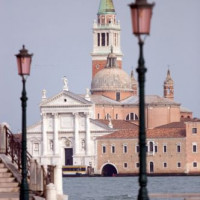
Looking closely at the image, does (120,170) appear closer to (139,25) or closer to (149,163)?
(149,163)

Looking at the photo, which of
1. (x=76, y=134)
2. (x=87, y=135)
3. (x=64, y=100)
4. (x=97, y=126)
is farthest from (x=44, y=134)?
(x=97, y=126)

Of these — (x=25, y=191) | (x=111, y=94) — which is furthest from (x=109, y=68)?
(x=25, y=191)

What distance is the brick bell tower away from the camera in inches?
6324

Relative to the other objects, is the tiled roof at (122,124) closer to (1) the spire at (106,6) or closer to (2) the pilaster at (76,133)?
(2) the pilaster at (76,133)

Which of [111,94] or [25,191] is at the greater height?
[111,94]

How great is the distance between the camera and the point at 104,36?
16238 centimetres

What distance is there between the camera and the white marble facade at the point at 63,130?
443ft

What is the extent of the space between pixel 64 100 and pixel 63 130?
322cm

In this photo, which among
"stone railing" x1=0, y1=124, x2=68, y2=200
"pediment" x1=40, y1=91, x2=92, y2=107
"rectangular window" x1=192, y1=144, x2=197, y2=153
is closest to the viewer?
"stone railing" x1=0, y1=124, x2=68, y2=200

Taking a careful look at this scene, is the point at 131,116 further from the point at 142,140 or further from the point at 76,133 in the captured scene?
the point at 142,140

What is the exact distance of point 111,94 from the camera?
501 ft

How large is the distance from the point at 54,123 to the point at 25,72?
112 metres

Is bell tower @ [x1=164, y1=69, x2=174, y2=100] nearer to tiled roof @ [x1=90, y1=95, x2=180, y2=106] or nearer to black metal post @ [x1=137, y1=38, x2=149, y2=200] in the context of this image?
tiled roof @ [x1=90, y1=95, x2=180, y2=106]

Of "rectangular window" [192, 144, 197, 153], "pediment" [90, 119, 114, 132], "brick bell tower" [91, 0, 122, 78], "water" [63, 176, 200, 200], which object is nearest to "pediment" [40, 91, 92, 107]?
"pediment" [90, 119, 114, 132]
